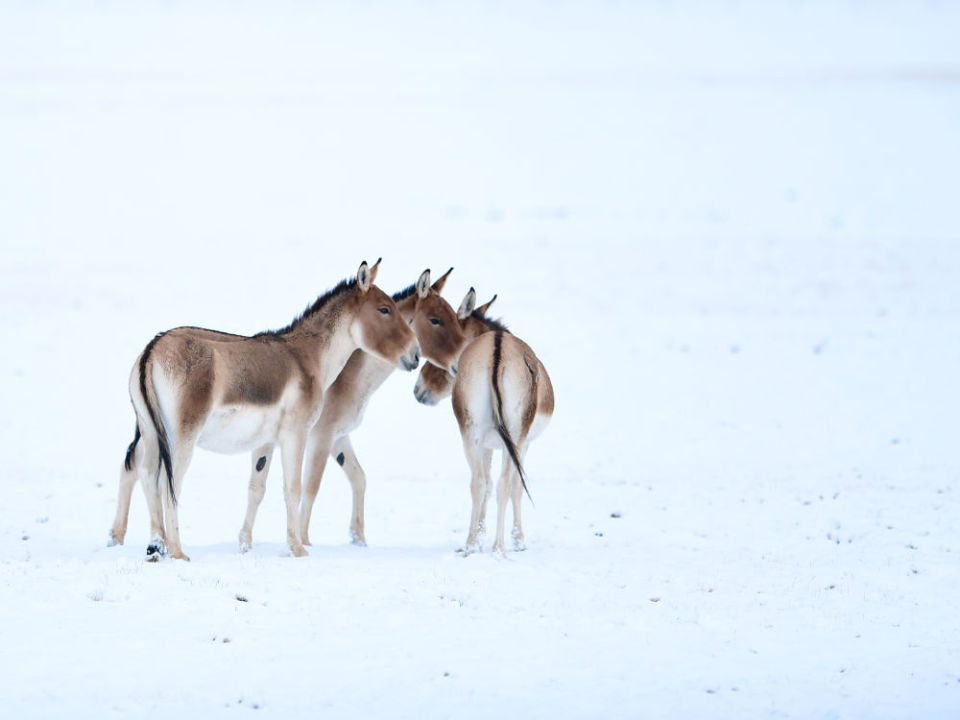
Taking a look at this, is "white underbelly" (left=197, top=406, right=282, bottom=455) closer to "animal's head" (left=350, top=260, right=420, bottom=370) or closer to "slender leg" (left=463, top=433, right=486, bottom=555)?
"animal's head" (left=350, top=260, right=420, bottom=370)

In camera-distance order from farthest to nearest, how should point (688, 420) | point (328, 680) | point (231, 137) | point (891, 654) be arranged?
point (231, 137) < point (688, 420) < point (891, 654) < point (328, 680)

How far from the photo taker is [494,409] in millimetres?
10750

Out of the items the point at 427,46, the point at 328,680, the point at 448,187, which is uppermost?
the point at 427,46

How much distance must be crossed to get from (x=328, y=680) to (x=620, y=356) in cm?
1922

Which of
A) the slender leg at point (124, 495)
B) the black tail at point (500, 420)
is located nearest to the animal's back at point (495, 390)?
the black tail at point (500, 420)

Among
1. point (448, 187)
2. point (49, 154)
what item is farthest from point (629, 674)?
point (49, 154)

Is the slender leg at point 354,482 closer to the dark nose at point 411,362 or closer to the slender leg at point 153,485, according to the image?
the dark nose at point 411,362

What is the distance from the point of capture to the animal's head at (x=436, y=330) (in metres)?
11.7

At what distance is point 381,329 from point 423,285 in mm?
818

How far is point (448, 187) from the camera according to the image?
139 ft

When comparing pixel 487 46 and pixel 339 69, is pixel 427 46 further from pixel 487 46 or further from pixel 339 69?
pixel 339 69

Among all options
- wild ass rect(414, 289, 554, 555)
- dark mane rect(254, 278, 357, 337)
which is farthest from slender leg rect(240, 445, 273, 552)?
wild ass rect(414, 289, 554, 555)

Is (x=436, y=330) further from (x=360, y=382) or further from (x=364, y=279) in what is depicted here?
(x=364, y=279)

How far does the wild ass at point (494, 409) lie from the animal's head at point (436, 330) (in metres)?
0.46
